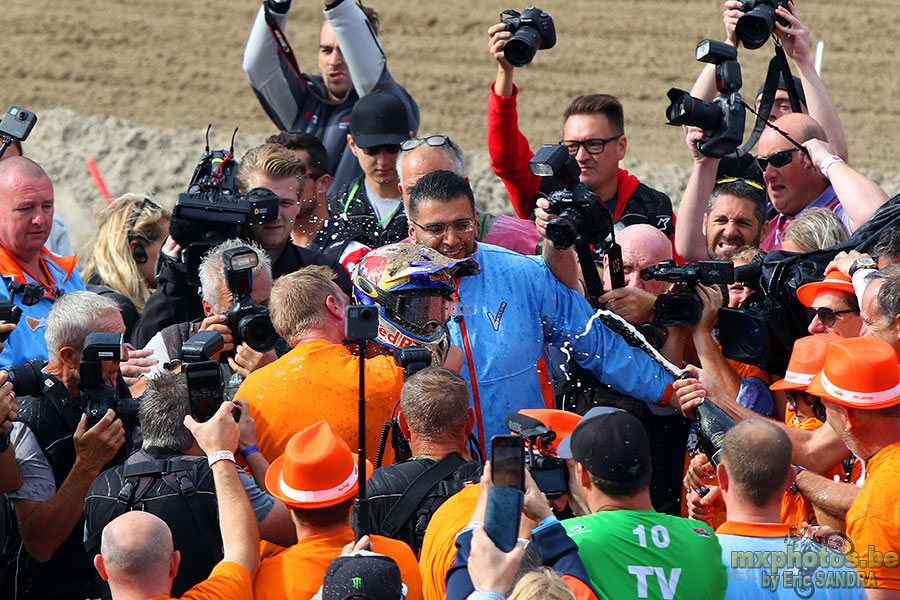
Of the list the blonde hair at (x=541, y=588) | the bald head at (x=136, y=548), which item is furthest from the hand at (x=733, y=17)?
the bald head at (x=136, y=548)

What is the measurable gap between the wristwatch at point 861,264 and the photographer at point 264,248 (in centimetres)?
232

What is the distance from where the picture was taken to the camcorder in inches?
215

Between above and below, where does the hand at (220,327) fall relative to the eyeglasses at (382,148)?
below

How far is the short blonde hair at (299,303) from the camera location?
4703mm

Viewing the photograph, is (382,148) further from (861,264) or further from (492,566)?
(492,566)

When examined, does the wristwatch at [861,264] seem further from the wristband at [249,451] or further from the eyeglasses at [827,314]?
the wristband at [249,451]

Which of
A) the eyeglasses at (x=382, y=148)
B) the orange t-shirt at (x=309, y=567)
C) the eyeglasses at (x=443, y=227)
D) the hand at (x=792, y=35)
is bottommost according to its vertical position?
the orange t-shirt at (x=309, y=567)

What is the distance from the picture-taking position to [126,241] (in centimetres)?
689

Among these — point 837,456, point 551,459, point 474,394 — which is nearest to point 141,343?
point 474,394

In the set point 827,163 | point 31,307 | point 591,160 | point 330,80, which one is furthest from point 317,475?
point 330,80

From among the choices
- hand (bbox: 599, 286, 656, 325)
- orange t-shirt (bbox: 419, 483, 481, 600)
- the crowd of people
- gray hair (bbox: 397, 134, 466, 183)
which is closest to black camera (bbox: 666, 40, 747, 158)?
the crowd of people

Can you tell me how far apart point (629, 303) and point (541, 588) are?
7.81ft

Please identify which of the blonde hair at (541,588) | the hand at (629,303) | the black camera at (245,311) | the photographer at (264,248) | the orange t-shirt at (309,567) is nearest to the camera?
the blonde hair at (541,588)

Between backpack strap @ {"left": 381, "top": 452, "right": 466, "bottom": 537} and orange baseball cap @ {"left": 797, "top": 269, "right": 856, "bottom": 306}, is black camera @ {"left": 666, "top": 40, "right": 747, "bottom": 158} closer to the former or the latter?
orange baseball cap @ {"left": 797, "top": 269, "right": 856, "bottom": 306}
